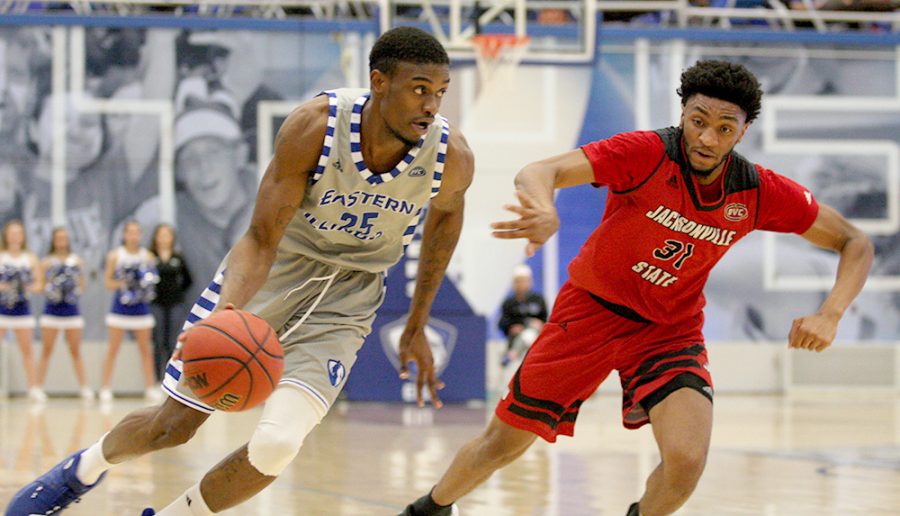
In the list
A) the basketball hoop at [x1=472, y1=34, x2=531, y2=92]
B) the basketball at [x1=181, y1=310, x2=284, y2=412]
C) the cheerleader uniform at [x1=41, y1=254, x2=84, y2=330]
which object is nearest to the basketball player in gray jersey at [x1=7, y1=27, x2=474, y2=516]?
the basketball at [x1=181, y1=310, x2=284, y2=412]

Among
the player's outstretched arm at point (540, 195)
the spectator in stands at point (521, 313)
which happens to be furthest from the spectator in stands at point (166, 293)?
the player's outstretched arm at point (540, 195)

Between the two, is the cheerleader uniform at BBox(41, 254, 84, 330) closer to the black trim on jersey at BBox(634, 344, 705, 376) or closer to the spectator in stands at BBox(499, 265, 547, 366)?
the spectator in stands at BBox(499, 265, 547, 366)

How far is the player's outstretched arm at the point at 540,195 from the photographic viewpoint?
12.7 ft

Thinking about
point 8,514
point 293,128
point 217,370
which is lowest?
point 8,514

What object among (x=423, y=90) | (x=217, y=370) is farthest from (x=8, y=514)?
(x=423, y=90)

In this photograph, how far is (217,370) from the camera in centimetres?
405

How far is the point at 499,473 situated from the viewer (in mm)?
7633

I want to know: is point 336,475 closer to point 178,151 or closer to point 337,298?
point 337,298

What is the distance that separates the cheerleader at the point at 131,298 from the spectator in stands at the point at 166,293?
47 centimetres

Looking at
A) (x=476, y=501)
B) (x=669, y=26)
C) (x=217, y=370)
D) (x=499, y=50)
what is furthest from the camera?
(x=669, y=26)

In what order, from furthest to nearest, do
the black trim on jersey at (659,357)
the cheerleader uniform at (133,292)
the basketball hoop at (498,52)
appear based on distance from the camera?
the cheerleader uniform at (133,292) → the basketball hoop at (498,52) → the black trim on jersey at (659,357)

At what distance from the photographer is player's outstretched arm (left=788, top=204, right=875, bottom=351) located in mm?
4566

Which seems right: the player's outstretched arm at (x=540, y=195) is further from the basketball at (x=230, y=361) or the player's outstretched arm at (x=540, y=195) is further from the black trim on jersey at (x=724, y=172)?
the basketball at (x=230, y=361)

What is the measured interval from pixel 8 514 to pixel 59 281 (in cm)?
979
